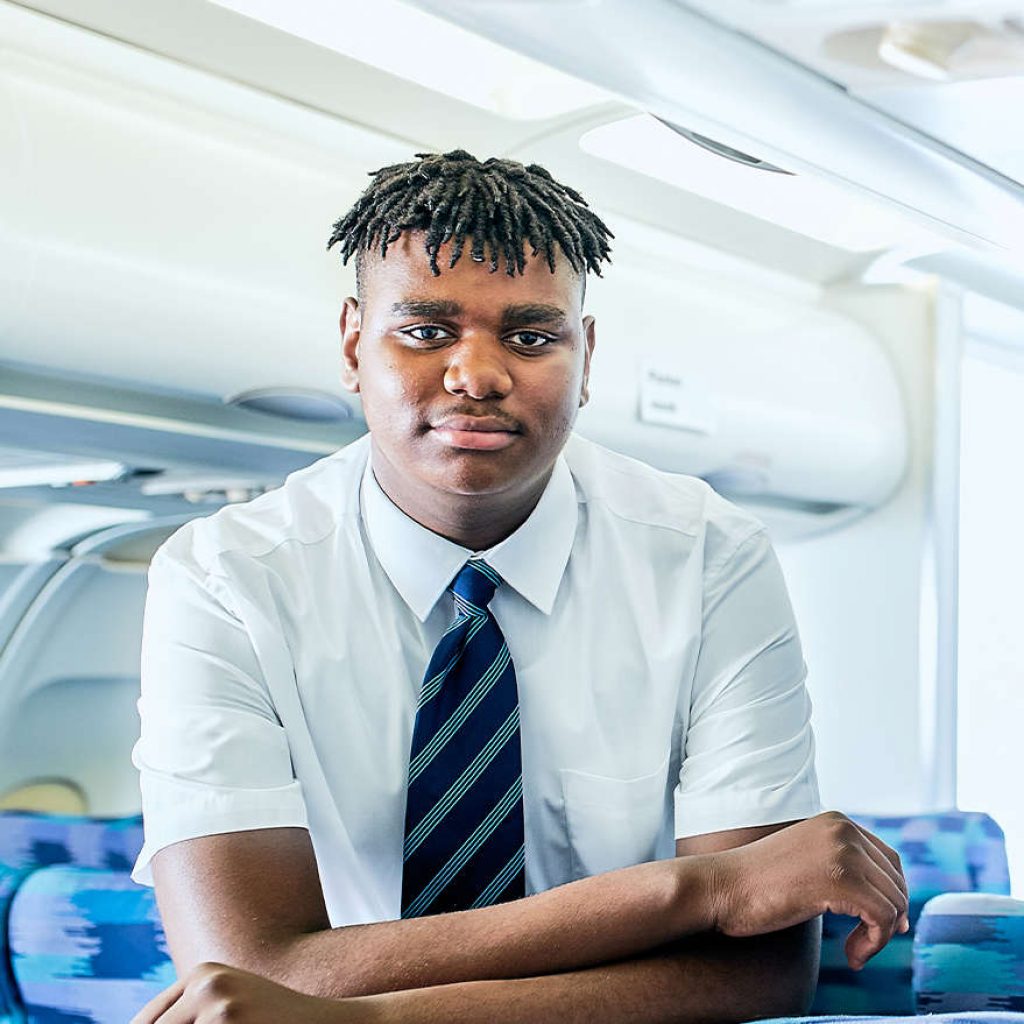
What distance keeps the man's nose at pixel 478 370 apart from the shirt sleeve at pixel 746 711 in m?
0.36

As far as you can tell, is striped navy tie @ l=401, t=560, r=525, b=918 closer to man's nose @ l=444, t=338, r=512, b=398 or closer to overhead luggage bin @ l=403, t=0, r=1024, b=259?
man's nose @ l=444, t=338, r=512, b=398

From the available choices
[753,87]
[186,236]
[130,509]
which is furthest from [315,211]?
[753,87]

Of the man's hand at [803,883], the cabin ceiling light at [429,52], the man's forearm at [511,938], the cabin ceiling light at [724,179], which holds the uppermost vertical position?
the cabin ceiling light at [429,52]

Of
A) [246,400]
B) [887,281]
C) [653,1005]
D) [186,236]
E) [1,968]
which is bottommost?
[1,968]

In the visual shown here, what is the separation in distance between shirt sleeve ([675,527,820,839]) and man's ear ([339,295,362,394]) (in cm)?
47

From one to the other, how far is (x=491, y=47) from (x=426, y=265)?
0.58 metres

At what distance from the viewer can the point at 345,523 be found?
5.37 feet

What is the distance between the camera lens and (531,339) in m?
1.51

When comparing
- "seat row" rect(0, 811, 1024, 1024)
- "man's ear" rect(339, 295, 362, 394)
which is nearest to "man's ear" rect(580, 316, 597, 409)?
"man's ear" rect(339, 295, 362, 394)

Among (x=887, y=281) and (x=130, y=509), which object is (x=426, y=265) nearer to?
(x=130, y=509)

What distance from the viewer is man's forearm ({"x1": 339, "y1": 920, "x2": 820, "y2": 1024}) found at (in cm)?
118

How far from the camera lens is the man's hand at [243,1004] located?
108 centimetres

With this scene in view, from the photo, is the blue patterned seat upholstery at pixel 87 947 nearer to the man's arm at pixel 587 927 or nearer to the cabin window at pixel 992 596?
the man's arm at pixel 587 927

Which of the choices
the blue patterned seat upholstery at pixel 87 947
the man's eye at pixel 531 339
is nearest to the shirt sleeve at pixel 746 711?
the man's eye at pixel 531 339
